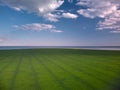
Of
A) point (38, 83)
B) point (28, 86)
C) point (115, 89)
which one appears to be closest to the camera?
point (115, 89)

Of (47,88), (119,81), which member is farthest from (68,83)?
(119,81)

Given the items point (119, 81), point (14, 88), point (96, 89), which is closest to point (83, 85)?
point (96, 89)

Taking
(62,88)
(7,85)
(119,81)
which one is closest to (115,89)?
(119,81)

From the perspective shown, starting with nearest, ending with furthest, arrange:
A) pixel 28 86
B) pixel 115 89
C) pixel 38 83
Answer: pixel 115 89 → pixel 28 86 → pixel 38 83

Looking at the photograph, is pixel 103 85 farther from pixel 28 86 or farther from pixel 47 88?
pixel 28 86

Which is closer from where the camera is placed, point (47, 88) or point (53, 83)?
point (47, 88)

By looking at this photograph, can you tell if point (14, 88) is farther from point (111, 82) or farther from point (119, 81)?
point (119, 81)

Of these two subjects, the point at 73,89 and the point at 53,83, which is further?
the point at 53,83

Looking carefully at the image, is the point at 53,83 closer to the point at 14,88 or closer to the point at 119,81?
the point at 14,88
